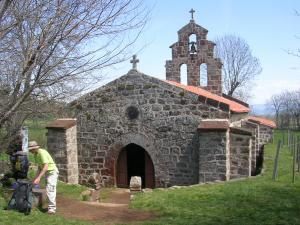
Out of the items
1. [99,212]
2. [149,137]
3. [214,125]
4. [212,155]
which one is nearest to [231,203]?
[99,212]

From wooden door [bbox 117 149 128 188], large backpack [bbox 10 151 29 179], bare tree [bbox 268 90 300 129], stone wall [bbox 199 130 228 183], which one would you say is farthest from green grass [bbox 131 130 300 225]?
bare tree [bbox 268 90 300 129]

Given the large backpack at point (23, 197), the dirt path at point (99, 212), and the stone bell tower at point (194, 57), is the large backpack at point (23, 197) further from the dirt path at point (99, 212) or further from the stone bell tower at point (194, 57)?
the stone bell tower at point (194, 57)

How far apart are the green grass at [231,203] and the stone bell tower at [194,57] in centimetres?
820

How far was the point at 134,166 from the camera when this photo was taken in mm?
16234

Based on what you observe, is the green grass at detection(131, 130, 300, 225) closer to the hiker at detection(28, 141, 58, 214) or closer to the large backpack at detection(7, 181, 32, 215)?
the hiker at detection(28, 141, 58, 214)

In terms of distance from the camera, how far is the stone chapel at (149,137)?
13.6 meters

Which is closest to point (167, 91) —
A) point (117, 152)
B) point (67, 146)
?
point (117, 152)

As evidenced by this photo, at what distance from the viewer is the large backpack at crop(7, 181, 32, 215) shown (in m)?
8.72

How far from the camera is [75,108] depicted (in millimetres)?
15836

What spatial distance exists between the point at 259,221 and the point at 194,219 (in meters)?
1.21

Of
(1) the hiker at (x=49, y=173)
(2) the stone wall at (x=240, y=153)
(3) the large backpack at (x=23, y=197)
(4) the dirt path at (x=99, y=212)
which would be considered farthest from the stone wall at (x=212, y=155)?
(3) the large backpack at (x=23, y=197)

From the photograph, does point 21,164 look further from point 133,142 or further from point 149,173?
point 149,173

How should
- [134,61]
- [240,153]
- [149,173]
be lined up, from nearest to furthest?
[240,153] < [134,61] < [149,173]

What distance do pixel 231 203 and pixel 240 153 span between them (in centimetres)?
439
